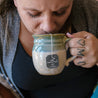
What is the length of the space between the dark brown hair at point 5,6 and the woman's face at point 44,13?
0.82ft

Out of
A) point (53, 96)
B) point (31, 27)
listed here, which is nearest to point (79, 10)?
point (31, 27)

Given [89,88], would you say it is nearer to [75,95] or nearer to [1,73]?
[75,95]

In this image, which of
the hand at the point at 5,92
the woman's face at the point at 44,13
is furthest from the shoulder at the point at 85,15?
the hand at the point at 5,92

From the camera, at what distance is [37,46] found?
60 cm

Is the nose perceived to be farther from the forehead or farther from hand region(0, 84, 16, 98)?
hand region(0, 84, 16, 98)

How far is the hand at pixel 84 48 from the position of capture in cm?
61

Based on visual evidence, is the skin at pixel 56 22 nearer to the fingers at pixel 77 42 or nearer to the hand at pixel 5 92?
the fingers at pixel 77 42

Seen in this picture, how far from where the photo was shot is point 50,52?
23.0 inches

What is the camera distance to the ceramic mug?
58 cm

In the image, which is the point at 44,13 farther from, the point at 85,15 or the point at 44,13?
the point at 85,15

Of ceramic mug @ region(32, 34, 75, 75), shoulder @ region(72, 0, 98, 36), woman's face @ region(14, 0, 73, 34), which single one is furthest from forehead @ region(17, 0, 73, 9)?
shoulder @ region(72, 0, 98, 36)

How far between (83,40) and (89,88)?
478 millimetres

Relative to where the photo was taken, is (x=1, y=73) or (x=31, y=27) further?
(x=1, y=73)

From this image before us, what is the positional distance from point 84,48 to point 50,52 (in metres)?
0.15
